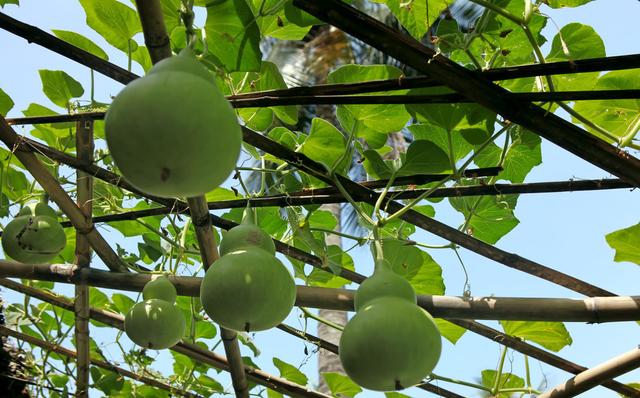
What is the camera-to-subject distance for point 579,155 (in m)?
1.22

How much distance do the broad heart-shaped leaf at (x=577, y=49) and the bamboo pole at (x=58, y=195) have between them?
3.57ft

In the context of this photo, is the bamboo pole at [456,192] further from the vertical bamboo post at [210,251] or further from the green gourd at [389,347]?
the green gourd at [389,347]

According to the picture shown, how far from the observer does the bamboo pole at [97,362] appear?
8.70 feet

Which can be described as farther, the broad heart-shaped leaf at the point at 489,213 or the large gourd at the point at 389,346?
the broad heart-shaped leaf at the point at 489,213

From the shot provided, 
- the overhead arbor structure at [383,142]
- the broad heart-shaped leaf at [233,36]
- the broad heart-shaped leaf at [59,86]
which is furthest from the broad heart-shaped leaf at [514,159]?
the broad heart-shaped leaf at [59,86]

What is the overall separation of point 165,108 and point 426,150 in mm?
831

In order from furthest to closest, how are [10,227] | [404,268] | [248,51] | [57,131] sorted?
1. [57,131]
2. [404,268]
3. [10,227]
4. [248,51]

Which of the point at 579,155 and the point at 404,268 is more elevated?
the point at 404,268

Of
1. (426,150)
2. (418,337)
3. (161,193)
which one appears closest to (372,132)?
(426,150)

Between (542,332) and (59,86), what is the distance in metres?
1.41

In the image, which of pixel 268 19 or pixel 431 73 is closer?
pixel 431 73

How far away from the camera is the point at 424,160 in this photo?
1.46m

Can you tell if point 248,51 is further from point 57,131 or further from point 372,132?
point 57,131

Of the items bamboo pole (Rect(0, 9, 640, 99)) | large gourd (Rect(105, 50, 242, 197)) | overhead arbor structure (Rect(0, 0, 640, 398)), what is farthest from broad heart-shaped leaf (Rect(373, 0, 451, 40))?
large gourd (Rect(105, 50, 242, 197))
